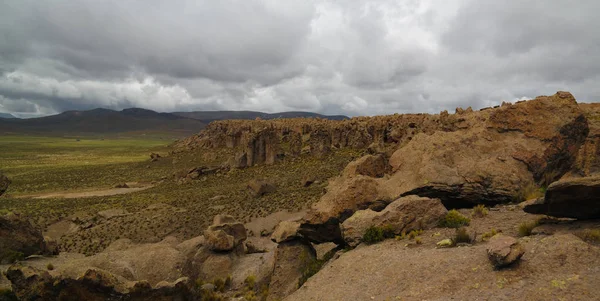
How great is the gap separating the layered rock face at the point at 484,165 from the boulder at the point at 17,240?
52.6 feet

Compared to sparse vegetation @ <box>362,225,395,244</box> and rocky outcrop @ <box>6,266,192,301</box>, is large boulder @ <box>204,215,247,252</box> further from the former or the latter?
sparse vegetation @ <box>362,225,395,244</box>

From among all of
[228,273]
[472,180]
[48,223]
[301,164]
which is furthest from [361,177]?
[301,164]

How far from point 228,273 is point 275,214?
15522 millimetres

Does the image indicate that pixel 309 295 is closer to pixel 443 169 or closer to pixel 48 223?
pixel 443 169

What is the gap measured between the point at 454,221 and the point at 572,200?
445 cm

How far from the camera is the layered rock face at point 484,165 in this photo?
669 inches

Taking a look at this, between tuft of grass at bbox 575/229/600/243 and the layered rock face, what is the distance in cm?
523

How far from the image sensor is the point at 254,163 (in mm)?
73375

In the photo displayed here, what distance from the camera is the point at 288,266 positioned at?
18.9 metres

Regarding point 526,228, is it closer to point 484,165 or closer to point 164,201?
point 484,165

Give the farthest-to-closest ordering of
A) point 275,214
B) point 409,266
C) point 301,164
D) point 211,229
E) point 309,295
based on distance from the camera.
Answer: point 301,164, point 275,214, point 211,229, point 309,295, point 409,266

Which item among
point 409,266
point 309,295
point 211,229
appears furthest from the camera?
point 211,229

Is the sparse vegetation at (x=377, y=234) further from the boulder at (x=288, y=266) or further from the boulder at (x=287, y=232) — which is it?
the boulder at (x=287, y=232)

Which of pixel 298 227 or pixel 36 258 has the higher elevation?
pixel 298 227
